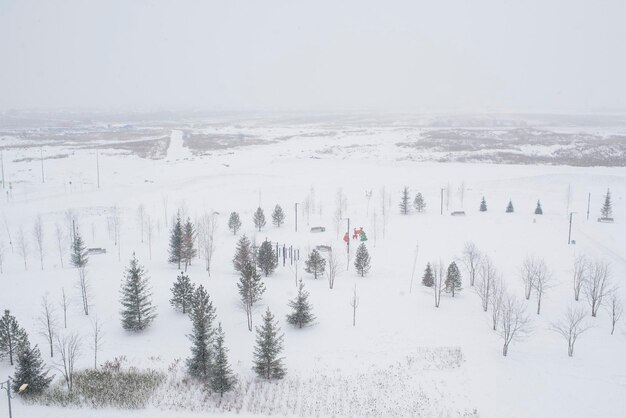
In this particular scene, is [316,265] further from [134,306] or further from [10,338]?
[10,338]

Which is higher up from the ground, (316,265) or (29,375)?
(316,265)

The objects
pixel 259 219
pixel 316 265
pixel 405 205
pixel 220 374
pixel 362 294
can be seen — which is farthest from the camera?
pixel 405 205

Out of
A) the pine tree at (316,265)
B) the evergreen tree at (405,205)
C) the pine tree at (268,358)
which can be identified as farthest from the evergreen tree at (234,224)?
the pine tree at (268,358)

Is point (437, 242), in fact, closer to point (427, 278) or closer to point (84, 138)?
point (427, 278)

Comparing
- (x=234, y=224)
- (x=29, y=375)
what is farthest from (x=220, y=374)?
(x=234, y=224)

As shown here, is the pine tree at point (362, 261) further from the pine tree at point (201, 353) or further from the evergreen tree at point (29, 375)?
the evergreen tree at point (29, 375)

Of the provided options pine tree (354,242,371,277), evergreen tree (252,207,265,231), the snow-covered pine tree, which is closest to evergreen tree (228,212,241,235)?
evergreen tree (252,207,265,231)
